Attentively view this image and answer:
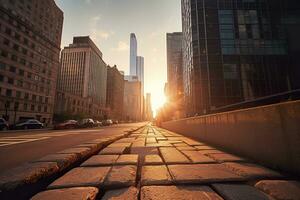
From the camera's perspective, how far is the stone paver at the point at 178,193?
160 cm

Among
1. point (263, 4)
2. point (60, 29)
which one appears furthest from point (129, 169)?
point (60, 29)

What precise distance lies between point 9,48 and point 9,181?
49630 mm

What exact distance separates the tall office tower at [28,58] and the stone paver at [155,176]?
40094 millimetres

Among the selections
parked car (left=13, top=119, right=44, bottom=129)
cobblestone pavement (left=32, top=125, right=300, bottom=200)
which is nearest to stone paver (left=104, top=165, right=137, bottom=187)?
cobblestone pavement (left=32, top=125, right=300, bottom=200)

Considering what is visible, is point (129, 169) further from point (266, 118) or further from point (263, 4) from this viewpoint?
point (263, 4)

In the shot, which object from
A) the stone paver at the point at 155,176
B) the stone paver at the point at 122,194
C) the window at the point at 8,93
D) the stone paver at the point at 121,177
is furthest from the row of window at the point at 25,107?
the stone paver at the point at 122,194

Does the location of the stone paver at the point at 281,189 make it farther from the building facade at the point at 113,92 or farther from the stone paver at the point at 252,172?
the building facade at the point at 113,92

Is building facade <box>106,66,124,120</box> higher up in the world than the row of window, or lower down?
higher up

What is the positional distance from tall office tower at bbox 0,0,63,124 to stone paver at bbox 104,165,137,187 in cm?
3986

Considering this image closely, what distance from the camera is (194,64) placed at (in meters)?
32.0

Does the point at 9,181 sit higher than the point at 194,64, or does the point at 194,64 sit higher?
the point at 194,64

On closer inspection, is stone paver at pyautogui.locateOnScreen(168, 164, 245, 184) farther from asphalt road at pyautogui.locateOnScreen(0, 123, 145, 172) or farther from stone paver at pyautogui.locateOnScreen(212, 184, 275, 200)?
asphalt road at pyautogui.locateOnScreen(0, 123, 145, 172)

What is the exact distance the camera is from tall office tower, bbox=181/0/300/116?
1185 inches

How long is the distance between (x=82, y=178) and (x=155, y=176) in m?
0.92
